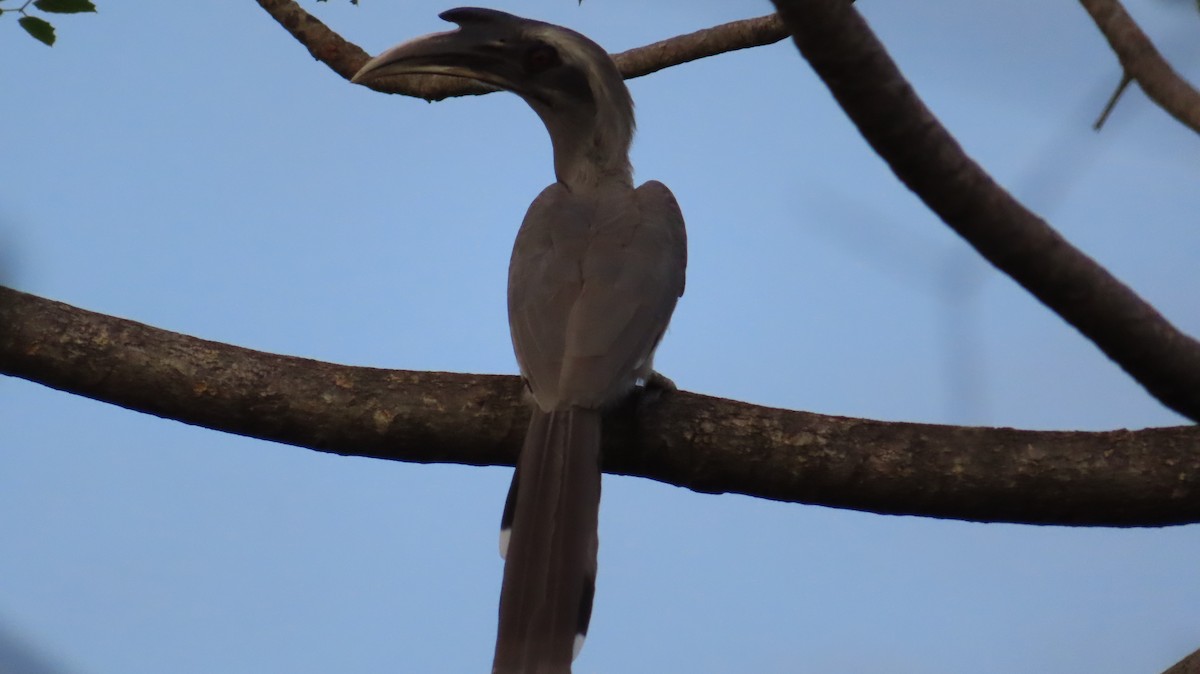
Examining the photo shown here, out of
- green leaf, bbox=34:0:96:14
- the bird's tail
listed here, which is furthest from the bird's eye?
the bird's tail

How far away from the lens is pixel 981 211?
2.31m

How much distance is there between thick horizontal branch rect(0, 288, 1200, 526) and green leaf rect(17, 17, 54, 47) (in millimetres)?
806

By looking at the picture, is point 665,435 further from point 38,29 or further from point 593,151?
point 38,29

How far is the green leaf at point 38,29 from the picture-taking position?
366cm

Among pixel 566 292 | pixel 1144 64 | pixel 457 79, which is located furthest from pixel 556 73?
pixel 1144 64

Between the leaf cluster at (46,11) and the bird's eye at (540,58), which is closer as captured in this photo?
the leaf cluster at (46,11)

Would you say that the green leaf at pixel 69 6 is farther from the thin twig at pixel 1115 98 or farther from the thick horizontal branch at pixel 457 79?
the thin twig at pixel 1115 98

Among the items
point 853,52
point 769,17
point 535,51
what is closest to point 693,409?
point 853,52

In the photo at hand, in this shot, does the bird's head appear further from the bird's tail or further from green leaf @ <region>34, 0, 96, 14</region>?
the bird's tail

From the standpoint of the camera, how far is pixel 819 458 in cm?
327

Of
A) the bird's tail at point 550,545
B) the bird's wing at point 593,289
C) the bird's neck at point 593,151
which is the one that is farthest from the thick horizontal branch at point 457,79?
the bird's tail at point 550,545

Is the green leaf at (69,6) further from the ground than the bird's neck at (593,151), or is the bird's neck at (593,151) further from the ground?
the bird's neck at (593,151)

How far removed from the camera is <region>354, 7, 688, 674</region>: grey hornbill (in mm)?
3203

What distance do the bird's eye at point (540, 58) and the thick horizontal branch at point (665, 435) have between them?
1748 millimetres
